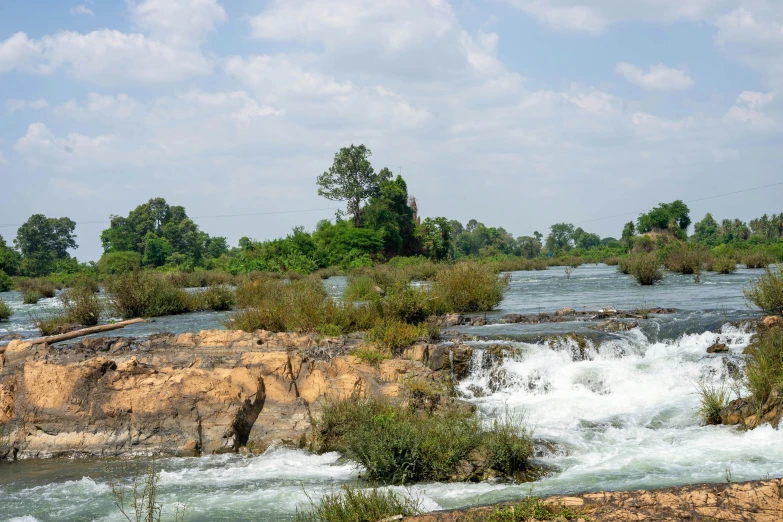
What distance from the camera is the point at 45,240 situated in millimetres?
77875

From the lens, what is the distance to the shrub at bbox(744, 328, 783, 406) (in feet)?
31.6

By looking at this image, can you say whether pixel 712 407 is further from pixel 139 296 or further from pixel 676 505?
pixel 139 296

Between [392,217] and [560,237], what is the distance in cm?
7321

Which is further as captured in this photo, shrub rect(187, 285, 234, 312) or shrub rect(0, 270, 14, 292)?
shrub rect(0, 270, 14, 292)

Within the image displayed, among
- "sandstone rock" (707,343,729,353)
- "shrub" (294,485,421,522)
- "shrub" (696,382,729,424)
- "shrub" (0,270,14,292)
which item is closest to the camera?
"shrub" (294,485,421,522)

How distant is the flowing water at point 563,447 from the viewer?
7898mm

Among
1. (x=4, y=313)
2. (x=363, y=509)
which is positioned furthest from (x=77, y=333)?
(x=363, y=509)

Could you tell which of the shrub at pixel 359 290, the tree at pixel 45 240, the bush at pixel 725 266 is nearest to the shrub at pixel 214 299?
the shrub at pixel 359 290

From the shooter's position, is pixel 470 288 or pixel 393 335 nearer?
pixel 393 335

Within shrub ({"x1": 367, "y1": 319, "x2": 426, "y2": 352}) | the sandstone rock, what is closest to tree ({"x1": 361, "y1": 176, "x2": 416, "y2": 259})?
shrub ({"x1": 367, "y1": 319, "x2": 426, "y2": 352})

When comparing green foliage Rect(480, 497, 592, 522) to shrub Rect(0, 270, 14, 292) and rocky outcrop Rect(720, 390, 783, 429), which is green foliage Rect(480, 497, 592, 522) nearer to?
rocky outcrop Rect(720, 390, 783, 429)

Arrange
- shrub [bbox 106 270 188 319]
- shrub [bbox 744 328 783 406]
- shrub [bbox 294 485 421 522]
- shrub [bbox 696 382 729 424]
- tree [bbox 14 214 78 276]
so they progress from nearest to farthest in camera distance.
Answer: shrub [bbox 294 485 421 522] < shrub [bbox 744 328 783 406] < shrub [bbox 696 382 729 424] < shrub [bbox 106 270 188 319] < tree [bbox 14 214 78 276]

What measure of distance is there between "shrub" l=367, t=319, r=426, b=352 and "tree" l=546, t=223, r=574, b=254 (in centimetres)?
10904

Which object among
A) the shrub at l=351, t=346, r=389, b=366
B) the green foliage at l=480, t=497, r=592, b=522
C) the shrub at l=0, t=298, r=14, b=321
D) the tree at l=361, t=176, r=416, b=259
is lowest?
the green foliage at l=480, t=497, r=592, b=522
